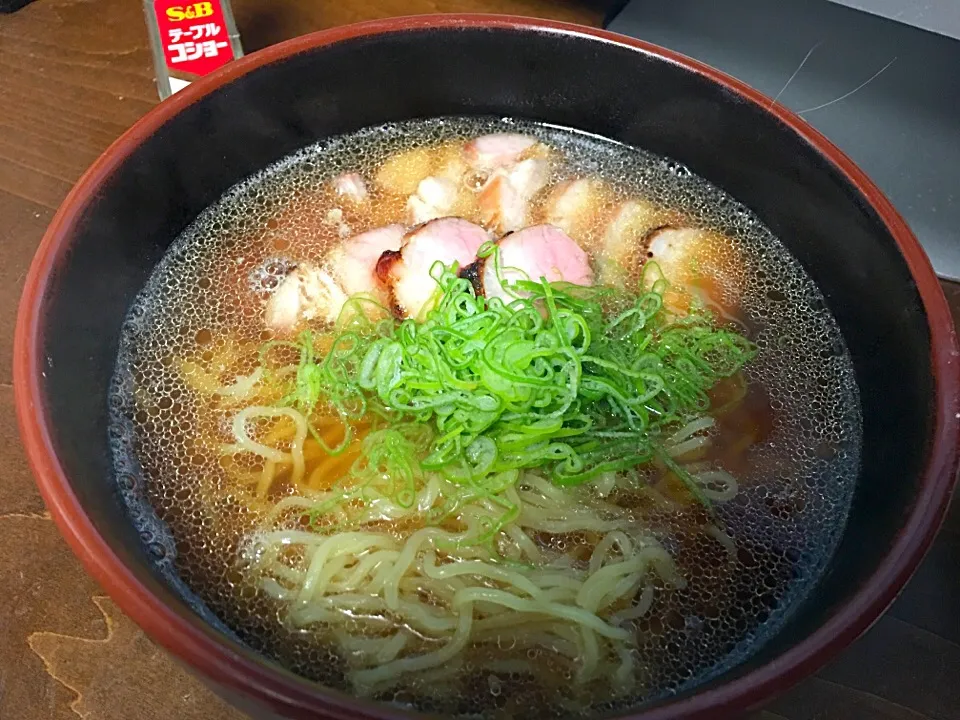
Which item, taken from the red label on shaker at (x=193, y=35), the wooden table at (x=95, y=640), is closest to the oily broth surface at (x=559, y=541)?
the wooden table at (x=95, y=640)

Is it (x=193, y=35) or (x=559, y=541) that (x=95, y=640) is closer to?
(x=559, y=541)

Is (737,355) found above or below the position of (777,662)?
above

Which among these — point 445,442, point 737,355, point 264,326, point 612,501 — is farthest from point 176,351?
point 737,355

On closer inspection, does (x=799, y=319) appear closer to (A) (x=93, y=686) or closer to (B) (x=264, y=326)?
(B) (x=264, y=326)

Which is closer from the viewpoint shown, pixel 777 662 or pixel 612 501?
pixel 777 662

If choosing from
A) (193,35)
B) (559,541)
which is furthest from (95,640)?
(193,35)

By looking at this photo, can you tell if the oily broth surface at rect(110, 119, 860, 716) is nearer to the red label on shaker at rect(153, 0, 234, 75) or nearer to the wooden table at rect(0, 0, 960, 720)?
the wooden table at rect(0, 0, 960, 720)

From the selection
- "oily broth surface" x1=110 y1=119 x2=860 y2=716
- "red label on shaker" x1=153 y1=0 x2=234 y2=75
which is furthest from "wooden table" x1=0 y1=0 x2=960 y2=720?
"red label on shaker" x1=153 y1=0 x2=234 y2=75
